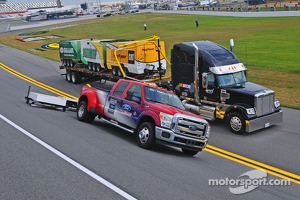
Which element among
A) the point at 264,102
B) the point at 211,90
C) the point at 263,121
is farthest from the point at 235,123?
the point at 211,90

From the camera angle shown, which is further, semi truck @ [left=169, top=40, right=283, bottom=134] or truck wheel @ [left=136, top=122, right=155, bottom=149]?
semi truck @ [left=169, top=40, right=283, bottom=134]

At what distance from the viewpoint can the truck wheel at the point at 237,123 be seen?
15414mm

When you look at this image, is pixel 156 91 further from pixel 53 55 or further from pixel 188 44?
pixel 53 55

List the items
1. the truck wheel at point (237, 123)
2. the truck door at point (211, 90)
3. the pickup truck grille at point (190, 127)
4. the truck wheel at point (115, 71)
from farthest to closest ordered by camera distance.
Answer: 1. the truck wheel at point (115, 71)
2. the truck door at point (211, 90)
3. the truck wheel at point (237, 123)
4. the pickup truck grille at point (190, 127)

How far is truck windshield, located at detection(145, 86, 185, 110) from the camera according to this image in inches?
532

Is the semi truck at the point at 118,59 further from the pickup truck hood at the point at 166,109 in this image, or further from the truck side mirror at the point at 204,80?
the pickup truck hood at the point at 166,109

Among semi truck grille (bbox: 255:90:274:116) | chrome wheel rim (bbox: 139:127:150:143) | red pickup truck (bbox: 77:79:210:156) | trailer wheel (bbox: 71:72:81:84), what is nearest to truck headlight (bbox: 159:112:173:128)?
Answer: red pickup truck (bbox: 77:79:210:156)

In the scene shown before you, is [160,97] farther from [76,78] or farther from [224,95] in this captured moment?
[76,78]

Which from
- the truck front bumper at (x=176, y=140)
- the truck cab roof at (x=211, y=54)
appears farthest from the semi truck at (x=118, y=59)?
the truck front bumper at (x=176, y=140)

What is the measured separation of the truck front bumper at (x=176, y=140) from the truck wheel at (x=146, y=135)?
175 millimetres

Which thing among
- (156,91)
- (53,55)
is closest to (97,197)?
(156,91)

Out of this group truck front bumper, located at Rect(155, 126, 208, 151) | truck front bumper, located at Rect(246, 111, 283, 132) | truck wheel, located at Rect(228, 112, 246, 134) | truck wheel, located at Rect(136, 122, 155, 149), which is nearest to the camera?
truck front bumper, located at Rect(155, 126, 208, 151)

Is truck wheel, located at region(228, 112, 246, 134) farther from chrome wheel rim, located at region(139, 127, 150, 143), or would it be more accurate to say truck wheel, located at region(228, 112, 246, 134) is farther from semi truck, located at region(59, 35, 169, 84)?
semi truck, located at region(59, 35, 169, 84)

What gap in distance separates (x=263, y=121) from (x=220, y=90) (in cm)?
213
